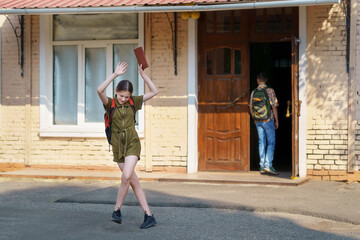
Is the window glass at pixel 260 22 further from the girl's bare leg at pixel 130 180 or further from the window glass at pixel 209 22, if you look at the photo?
the girl's bare leg at pixel 130 180

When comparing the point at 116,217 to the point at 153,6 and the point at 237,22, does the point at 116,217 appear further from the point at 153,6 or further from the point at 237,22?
the point at 237,22

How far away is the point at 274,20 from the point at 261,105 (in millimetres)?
1657

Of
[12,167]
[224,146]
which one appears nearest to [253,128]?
[224,146]

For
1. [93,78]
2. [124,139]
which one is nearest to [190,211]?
[124,139]

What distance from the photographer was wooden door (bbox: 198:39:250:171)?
12117mm

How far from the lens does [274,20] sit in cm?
1199

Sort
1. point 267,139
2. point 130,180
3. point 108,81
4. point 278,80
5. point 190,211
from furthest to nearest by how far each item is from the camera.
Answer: point 278,80 → point 267,139 → point 190,211 → point 130,180 → point 108,81

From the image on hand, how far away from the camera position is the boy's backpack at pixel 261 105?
38.3 feet

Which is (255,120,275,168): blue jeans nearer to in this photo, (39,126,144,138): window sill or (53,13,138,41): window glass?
(39,126,144,138): window sill

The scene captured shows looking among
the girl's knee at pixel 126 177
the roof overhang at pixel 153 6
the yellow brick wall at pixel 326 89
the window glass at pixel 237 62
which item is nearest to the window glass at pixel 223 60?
the window glass at pixel 237 62

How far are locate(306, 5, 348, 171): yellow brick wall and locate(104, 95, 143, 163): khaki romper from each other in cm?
513

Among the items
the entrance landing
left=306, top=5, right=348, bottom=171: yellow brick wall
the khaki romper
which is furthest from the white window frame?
→ the khaki romper

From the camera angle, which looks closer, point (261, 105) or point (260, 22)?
point (261, 105)

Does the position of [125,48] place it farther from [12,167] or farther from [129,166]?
[129,166]
